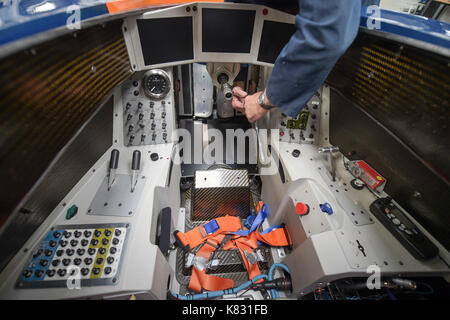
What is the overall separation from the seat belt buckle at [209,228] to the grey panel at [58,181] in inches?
38.5

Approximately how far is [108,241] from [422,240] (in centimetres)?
164

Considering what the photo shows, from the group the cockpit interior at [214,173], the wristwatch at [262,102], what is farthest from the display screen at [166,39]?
the wristwatch at [262,102]

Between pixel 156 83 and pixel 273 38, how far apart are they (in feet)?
3.21

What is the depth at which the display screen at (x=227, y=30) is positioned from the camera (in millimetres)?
1286

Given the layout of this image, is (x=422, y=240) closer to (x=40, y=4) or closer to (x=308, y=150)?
(x=308, y=150)

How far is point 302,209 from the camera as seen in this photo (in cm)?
131

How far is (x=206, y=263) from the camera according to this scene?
1580 millimetres

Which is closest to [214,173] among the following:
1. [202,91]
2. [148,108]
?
[148,108]

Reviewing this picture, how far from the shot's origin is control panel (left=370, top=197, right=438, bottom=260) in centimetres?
102

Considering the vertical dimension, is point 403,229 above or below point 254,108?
below

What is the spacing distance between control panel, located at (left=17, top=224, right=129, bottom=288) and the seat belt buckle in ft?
2.38

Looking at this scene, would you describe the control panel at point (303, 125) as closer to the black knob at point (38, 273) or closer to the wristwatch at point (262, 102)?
the wristwatch at point (262, 102)

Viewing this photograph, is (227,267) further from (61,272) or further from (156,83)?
(156,83)

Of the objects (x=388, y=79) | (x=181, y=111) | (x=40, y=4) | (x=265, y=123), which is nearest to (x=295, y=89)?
(x=388, y=79)
